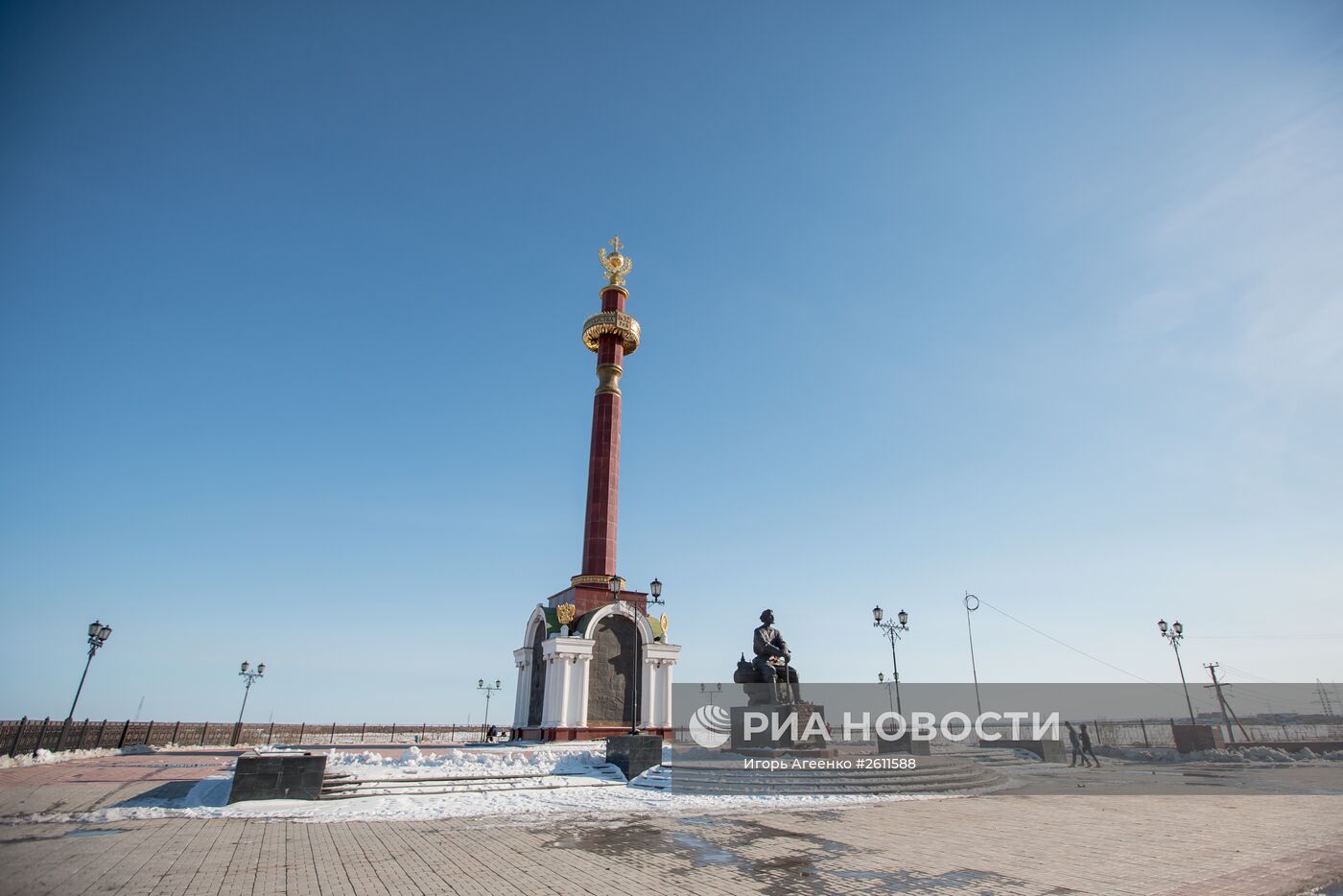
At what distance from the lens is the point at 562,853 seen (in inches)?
341

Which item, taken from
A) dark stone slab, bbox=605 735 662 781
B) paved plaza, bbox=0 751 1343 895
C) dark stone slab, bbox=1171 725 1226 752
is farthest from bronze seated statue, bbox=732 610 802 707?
dark stone slab, bbox=1171 725 1226 752

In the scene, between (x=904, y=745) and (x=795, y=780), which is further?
(x=904, y=745)

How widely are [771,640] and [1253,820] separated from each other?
499 inches

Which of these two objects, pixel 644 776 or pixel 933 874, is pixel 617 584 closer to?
pixel 644 776

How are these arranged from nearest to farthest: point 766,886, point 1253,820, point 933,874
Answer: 1. point 766,886
2. point 933,874
3. point 1253,820

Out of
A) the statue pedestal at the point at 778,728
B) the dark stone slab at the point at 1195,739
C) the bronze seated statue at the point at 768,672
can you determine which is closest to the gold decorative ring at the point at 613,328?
the bronze seated statue at the point at 768,672

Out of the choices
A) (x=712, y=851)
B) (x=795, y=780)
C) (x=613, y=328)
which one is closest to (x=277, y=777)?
(x=712, y=851)

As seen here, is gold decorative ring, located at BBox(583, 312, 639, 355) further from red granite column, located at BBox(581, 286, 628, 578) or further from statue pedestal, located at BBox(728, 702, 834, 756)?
statue pedestal, located at BBox(728, 702, 834, 756)

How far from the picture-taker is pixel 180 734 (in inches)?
1351

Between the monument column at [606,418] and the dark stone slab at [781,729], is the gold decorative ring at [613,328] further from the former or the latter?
the dark stone slab at [781,729]

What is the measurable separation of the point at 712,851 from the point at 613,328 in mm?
33324

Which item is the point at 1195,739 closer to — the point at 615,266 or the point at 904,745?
the point at 904,745

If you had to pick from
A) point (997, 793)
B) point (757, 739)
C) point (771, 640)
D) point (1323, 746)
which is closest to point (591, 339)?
point (771, 640)

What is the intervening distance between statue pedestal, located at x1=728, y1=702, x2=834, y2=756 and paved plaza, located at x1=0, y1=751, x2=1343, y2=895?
593cm
